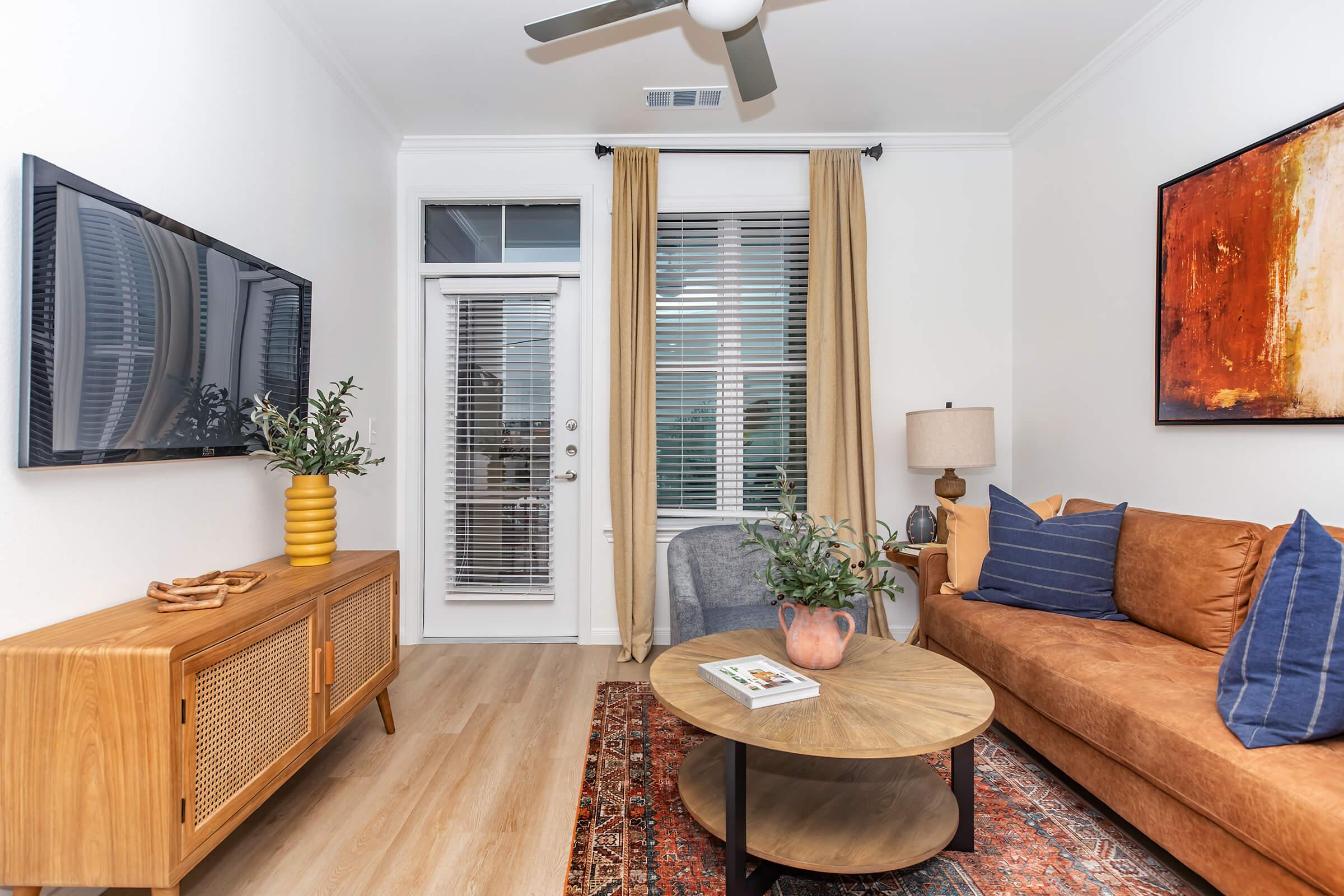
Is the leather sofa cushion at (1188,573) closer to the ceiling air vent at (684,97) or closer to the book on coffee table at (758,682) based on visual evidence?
the book on coffee table at (758,682)

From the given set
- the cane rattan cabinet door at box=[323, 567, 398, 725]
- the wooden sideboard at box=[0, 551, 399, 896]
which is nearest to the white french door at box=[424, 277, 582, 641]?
the cane rattan cabinet door at box=[323, 567, 398, 725]

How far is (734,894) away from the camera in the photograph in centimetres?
153

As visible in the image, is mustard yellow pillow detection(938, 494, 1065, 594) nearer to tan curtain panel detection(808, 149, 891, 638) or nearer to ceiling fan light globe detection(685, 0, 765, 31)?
tan curtain panel detection(808, 149, 891, 638)

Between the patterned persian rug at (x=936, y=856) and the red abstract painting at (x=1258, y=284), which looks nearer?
the patterned persian rug at (x=936, y=856)

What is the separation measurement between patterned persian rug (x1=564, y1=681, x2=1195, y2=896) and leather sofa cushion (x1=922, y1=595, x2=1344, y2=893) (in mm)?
272

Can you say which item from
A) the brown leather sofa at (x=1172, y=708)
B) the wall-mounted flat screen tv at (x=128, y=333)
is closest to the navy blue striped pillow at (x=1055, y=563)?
the brown leather sofa at (x=1172, y=708)

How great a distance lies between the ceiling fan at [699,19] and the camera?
2.07 metres

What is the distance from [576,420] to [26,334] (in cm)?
242

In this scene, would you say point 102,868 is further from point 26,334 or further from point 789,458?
point 789,458

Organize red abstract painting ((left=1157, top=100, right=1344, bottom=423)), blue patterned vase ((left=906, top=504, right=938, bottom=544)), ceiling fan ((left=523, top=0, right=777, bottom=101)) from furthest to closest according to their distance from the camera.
→ blue patterned vase ((left=906, top=504, right=938, bottom=544)), ceiling fan ((left=523, top=0, right=777, bottom=101)), red abstract painting ((left=1157, top=100, right=1344, bottom=423))

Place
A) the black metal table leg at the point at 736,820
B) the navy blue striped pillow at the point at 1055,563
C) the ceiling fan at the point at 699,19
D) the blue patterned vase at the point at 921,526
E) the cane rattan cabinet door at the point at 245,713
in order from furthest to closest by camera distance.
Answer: the blue patterned vase at the point at 921,526 < the navy blue striped pillow at the point at 1055,563 < the ceiling fan at the point at 699,19 < the black metal table leg at the point at 736,820 < the cane rattan cabinet door at the point at 245,713

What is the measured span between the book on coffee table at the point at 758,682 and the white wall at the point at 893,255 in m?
1.81

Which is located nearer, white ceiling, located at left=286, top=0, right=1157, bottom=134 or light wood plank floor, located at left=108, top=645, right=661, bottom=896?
light wood plank floor, located at left=108, top=645, right=661, bottom=896

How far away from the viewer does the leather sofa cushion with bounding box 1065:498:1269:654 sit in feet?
6.70
